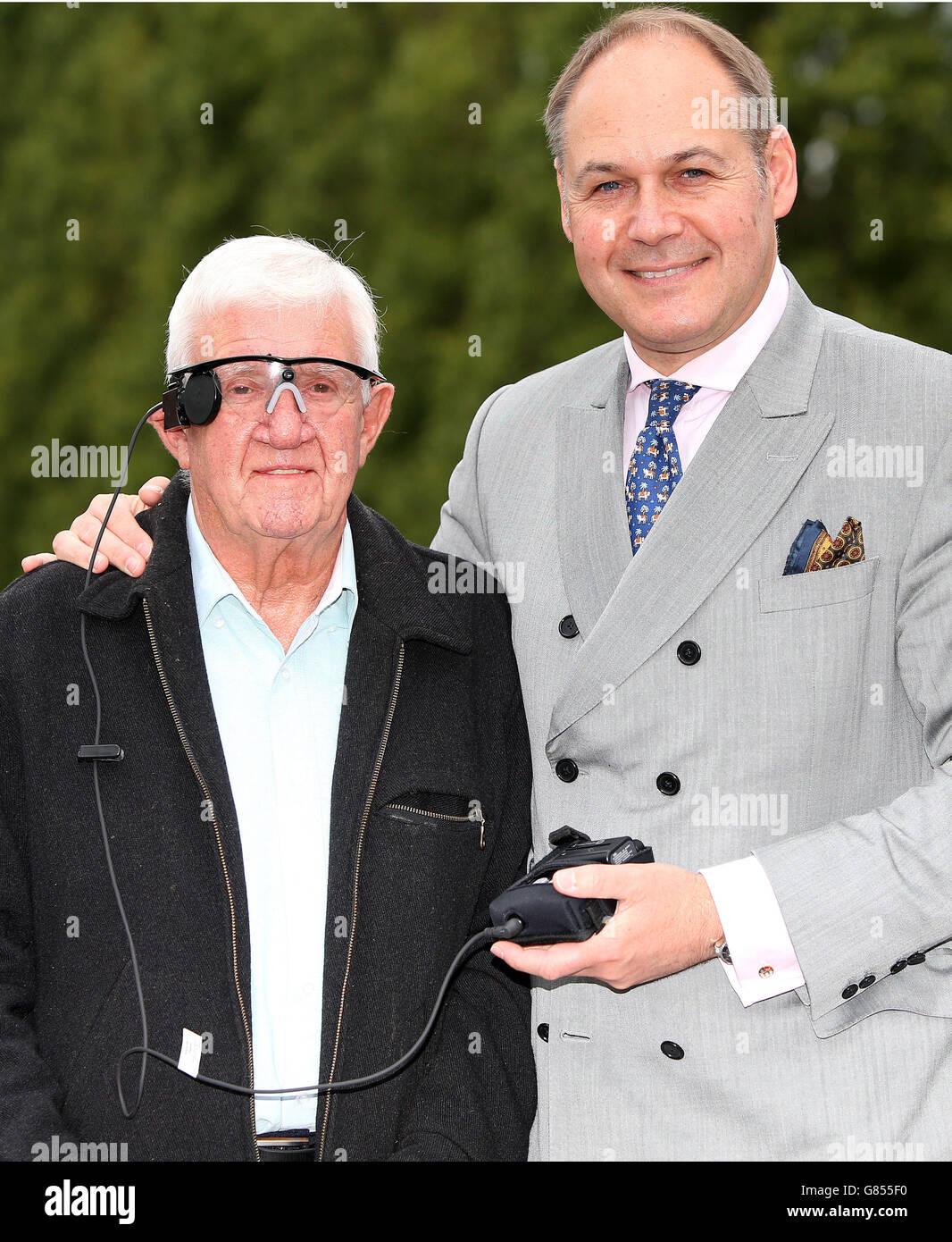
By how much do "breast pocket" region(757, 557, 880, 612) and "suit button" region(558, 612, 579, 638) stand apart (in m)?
0.42

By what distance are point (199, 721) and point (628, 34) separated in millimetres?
1725

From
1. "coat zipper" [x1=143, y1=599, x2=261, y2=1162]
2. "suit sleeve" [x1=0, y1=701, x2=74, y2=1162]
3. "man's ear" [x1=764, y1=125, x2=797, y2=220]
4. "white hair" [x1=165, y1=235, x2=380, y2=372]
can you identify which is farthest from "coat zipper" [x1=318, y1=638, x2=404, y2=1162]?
"man's ear" [x1=764, y1=125, x2=797, y2=220]

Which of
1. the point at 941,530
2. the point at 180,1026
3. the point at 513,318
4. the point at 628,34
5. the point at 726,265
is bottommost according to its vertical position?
the point at 180,1026

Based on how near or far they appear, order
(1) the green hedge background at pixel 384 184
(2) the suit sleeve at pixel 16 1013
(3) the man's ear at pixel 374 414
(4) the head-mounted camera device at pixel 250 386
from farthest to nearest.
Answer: (1) the green hedge background at pixel 384 184, (3) the man's ear at pixel 374 414, (4) the head-mounted camera device at pixel 250 386, (2) the suit sleeve at pixel 16 1013

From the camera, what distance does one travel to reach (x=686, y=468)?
3.21 metres

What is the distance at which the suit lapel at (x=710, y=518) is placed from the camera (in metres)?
3.09

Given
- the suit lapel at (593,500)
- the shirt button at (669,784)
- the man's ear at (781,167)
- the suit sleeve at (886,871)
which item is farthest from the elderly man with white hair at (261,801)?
the man's ear at (781,167)

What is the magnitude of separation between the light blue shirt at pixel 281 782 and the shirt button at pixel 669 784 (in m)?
0.69

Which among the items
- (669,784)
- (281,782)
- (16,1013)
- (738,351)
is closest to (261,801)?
(281,782)

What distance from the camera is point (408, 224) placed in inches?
459

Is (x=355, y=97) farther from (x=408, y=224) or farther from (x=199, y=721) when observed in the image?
(x=199, y=721)

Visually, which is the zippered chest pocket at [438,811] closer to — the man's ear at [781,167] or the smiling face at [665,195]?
the smiling face at [665,195]

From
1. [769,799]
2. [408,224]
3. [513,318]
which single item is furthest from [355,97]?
[769,799]

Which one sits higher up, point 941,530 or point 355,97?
point 355,97
